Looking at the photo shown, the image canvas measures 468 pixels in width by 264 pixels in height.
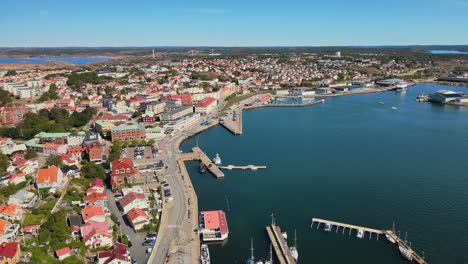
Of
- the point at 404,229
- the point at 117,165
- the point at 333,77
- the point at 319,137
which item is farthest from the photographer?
the point at 333,77

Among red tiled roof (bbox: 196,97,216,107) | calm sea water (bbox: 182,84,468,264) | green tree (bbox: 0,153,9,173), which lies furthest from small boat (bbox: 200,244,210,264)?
red tiled roof (bbox: 196,97,216,107)

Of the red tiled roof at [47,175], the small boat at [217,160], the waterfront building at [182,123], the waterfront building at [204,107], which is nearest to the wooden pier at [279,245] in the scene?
the small boat at [217,160]

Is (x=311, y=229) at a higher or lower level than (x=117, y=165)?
lower

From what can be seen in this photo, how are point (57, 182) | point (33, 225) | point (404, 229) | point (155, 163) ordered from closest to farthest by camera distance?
point (33, 225), point (404, 229), point (57, 182), point (155, 163)

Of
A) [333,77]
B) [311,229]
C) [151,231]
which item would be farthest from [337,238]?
[333,77]

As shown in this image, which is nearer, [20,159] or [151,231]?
[151,231]

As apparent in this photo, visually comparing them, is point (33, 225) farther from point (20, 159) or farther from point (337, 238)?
point (337, 238)

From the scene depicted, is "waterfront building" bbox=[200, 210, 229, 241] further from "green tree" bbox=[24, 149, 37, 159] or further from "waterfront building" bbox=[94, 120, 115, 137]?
"waterfront building" bbox=[94, 120, 115, 137]
